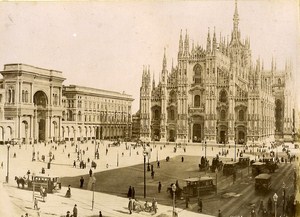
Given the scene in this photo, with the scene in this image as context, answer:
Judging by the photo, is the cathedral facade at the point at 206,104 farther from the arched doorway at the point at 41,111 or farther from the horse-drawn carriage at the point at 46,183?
the horse-drawn carriage at the point at 46,183

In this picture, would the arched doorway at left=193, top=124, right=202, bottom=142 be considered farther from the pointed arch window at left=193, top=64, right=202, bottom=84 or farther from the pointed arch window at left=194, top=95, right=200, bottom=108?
the pointed arch window at left=193, top=64, right=202, bottom=84

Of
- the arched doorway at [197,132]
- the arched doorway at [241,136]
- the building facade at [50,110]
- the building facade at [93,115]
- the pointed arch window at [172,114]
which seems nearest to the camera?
the building facade at [50,110]

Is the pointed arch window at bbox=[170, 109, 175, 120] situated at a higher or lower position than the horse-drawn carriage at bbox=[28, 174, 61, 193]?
higher

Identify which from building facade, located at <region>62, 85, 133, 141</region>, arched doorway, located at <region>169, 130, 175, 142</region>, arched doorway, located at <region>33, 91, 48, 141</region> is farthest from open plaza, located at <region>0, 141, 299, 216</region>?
building facade, located at <region>62, 85, 133, 141</region>

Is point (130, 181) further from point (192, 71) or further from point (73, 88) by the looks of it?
point (73, 88)

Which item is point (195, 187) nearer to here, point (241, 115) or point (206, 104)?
point (206, 104)

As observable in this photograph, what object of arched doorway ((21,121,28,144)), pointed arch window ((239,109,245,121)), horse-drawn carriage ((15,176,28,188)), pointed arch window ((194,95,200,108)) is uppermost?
pointed arch window ((194,95,200,108))

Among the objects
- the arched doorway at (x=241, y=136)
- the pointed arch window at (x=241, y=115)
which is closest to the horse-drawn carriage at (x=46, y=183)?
the arched doorway at (x=241, y=136)

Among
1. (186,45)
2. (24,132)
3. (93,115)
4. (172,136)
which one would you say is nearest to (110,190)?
(24,132)
